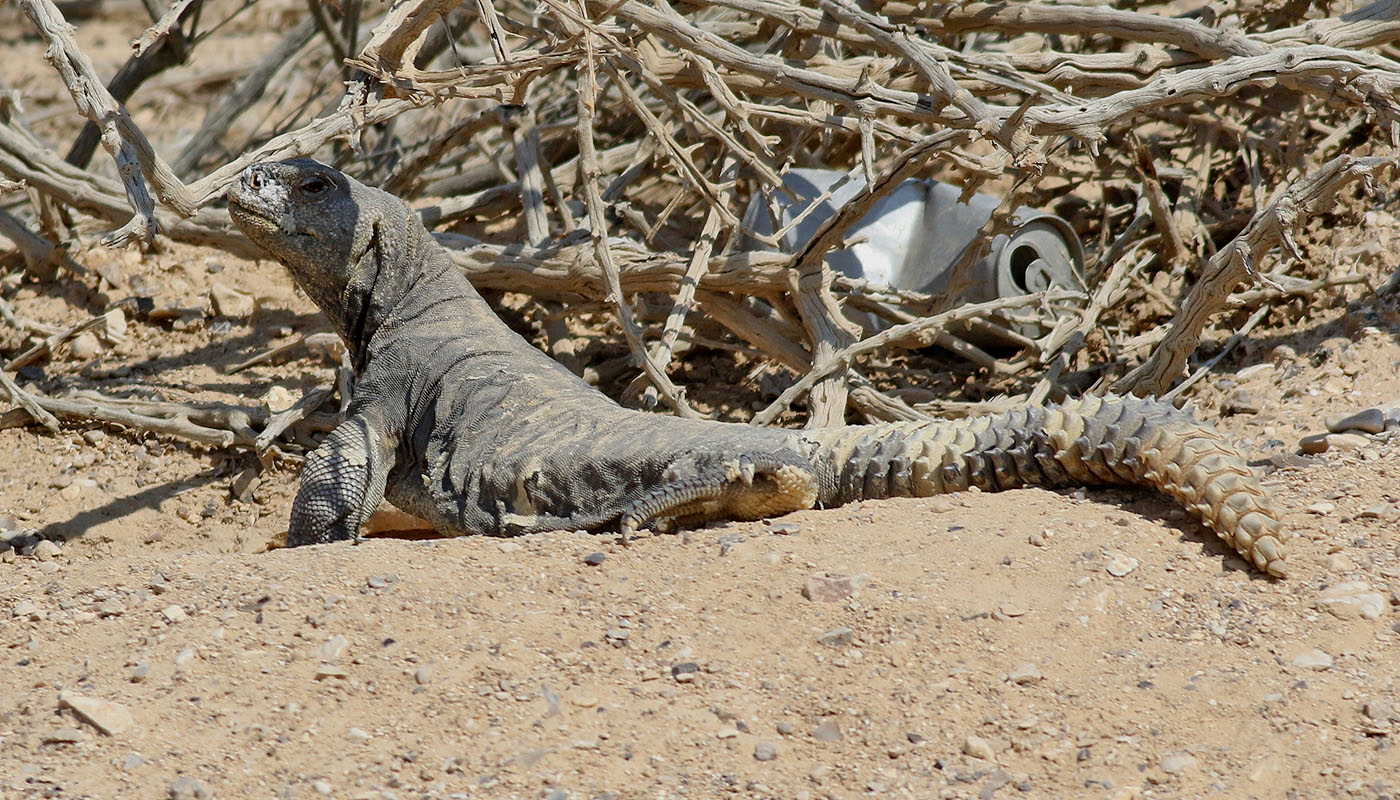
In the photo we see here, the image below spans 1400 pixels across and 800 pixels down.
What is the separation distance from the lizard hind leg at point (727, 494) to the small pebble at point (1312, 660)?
5.67 feet

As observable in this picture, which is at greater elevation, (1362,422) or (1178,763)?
(1362,422)

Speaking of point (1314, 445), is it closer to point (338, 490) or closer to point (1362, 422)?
point (1362, 422)

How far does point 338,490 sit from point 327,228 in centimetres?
118

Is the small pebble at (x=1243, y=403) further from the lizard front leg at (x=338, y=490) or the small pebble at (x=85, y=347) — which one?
the small pebble at (x=85, y=347)

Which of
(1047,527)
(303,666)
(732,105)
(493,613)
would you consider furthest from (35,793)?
(732,105)

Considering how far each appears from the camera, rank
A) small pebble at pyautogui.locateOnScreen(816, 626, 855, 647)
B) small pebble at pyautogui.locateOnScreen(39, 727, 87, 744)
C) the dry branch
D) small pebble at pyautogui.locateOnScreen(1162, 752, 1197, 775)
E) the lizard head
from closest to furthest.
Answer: small pebble at pyautogui.locateOnScreen(1162, 752, 1197, 775) → small pebble at pyautogui.locateOnScreen(39, 727, 87, 744) → small pebble at pyautogui.locateOnScreen(816, 626, 855, 647) → the dry branch → the lizard head

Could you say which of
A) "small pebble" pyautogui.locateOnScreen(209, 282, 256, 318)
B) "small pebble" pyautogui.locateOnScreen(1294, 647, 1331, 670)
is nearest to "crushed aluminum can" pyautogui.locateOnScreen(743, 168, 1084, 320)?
"small pebble" pyautogui.locateOnScreen(209, 282, 256, 318)

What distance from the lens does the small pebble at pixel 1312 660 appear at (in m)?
3.44

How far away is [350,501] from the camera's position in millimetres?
5531

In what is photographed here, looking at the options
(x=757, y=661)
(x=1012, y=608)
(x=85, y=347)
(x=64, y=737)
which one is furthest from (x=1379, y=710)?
(x=85, y=347)

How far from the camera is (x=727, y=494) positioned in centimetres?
458

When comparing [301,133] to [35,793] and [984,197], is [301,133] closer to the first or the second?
[35,793]

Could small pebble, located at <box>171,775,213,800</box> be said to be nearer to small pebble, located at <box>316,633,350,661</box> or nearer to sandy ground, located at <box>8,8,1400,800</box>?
sandy ground, located at <box>8,8,1400,800</box>

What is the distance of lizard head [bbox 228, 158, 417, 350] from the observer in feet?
18.7
